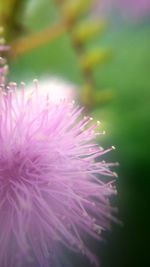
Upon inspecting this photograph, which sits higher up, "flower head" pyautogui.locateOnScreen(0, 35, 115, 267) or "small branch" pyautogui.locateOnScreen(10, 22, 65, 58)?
"small branch" pyautogui.locateOnScreen(10, 22, 65, 58)

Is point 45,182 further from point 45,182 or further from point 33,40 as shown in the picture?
point 33,40

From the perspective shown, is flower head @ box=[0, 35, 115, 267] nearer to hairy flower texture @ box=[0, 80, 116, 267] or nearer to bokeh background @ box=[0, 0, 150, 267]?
hairy flower texture @ box=[0, 80, 116, 267]

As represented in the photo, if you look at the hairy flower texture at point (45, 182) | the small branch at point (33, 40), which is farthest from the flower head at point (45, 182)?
the small branch at point (33, 40)

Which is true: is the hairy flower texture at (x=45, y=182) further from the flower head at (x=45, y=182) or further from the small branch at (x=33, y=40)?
the small branch at (x=33, y=40)

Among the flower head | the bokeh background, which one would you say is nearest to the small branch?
the bokeh background

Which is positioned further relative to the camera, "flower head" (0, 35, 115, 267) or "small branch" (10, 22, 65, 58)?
"small branch" (10, 22, 65, 58)

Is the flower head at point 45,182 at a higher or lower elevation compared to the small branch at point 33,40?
lower
